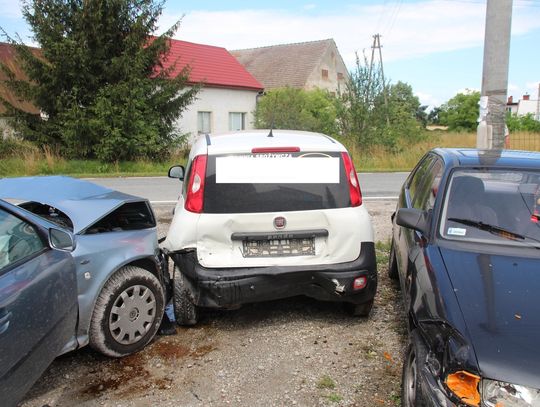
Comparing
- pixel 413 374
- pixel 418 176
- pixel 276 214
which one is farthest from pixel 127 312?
pixel 418 176

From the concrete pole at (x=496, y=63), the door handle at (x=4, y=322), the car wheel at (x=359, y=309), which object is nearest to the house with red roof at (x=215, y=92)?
the concrete pole at (x=496, y=63)

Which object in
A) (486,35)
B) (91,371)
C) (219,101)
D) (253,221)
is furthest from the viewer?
(219,101)

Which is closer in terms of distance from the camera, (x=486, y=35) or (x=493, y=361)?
(x=493, y=361)

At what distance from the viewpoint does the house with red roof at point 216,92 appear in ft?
92.3

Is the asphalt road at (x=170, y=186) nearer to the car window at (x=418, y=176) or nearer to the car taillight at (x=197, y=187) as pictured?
the car window at (x=418, y=176)

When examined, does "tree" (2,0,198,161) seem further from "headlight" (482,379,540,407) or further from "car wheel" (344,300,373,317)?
"headlight" (482,379,540,407)

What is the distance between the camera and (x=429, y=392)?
7.61 feet

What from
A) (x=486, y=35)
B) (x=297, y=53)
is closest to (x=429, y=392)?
(x=486, y=35)

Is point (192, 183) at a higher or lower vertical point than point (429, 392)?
higher

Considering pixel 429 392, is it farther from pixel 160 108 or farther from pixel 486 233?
pixel 160 108

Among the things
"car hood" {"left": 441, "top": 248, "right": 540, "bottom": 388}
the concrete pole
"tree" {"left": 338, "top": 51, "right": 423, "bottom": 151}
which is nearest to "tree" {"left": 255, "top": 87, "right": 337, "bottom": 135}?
"tree" {"left": 338, "top": 51, "right": 423, "bottom": 151}

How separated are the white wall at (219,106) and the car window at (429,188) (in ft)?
77.1

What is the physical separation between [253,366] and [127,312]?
1.00 meters

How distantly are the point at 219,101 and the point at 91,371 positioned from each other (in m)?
26.5
